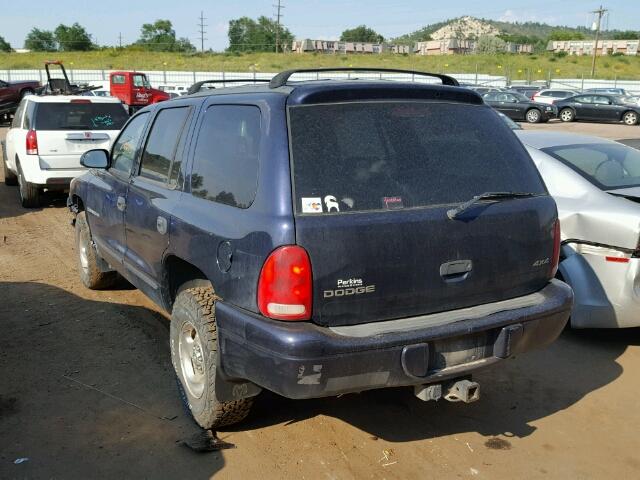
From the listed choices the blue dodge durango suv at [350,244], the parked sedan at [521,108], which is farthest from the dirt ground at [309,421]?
the parked sedan at [521,108]

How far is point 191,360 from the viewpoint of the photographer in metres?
3.70

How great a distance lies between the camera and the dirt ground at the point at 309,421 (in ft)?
10.9

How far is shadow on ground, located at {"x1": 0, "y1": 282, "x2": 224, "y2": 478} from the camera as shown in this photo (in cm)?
333


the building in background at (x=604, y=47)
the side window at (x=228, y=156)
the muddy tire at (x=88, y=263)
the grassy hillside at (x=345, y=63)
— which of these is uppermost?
the building in background at (x=604, y=47)

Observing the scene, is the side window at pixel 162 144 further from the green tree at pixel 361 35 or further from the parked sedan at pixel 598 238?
the green tree at pixel 361 35

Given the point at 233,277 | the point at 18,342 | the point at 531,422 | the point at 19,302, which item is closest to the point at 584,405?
the point at 531,422

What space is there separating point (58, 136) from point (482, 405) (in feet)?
26.1

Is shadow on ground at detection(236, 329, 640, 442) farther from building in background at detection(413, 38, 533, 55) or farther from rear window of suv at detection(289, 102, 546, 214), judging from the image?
building in background at detection(413, 38, 533, 55)

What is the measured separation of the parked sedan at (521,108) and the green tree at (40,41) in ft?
274

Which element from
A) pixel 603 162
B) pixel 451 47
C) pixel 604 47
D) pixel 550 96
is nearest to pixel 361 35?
pixel 451 47

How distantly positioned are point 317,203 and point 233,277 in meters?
0.55

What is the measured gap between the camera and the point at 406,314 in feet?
10.0

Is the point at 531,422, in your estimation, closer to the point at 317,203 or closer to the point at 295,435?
the point at 295,435

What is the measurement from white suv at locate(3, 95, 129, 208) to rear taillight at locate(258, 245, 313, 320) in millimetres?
7535
